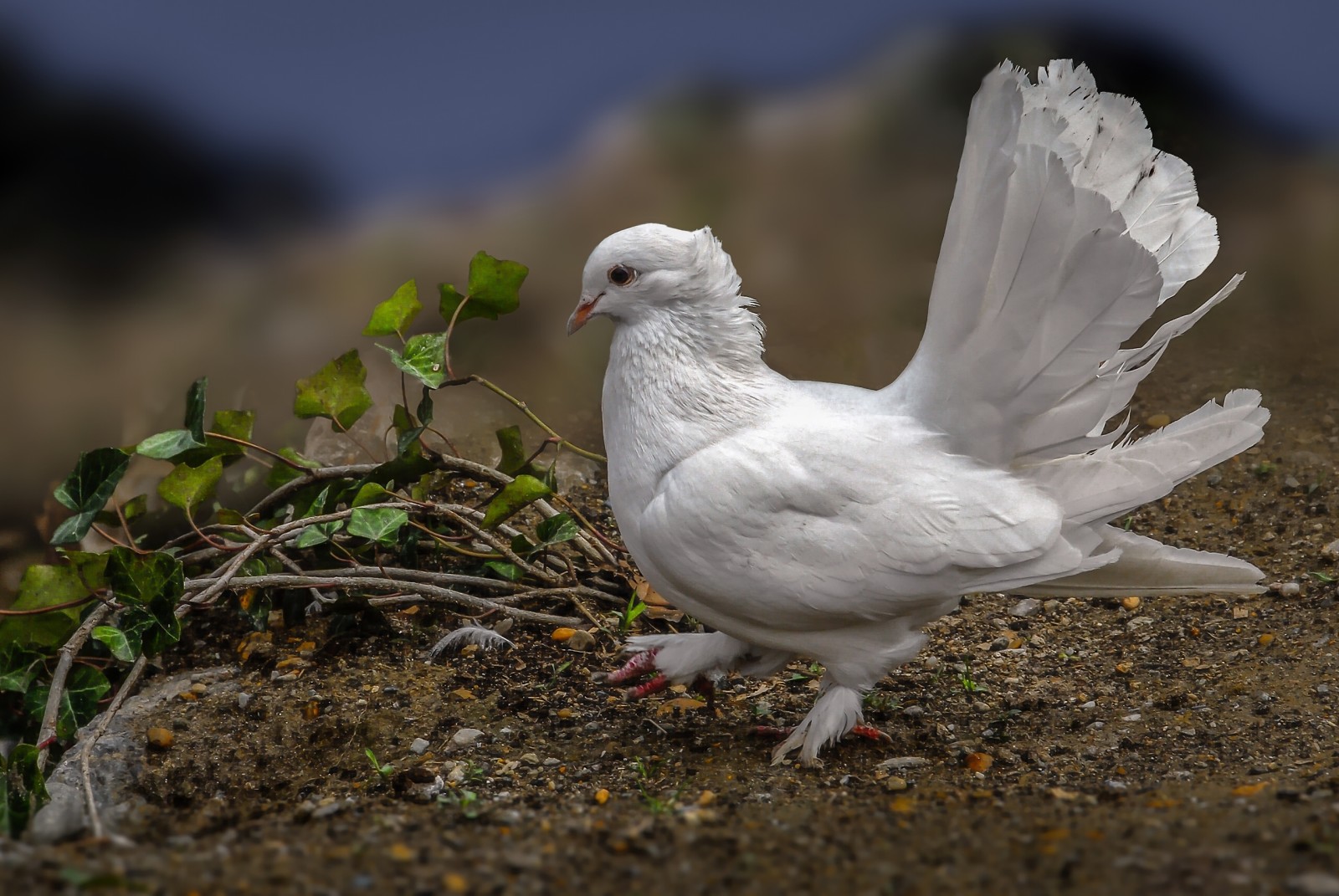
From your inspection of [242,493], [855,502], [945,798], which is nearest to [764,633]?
[855,502]

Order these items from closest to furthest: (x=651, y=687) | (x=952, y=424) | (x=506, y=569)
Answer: (x=952, y=424), (x=651, y=687), (x=506, y=569)

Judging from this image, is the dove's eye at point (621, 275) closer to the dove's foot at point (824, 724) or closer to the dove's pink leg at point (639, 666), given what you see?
the dove's pink leg at point (639, 666)

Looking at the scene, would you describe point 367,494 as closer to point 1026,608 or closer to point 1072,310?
point 1072,310

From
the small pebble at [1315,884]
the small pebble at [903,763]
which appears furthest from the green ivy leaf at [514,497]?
the small pebble at [1315,884]

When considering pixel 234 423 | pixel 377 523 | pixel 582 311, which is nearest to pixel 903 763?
pixel 582 311

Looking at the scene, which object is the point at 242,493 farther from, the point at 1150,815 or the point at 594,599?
the point at 1150,815

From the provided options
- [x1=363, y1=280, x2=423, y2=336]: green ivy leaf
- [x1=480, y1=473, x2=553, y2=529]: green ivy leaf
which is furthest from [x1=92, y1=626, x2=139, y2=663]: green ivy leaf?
[x1=363, y1=280, x2=423, y2=336]: green ivy leaf
